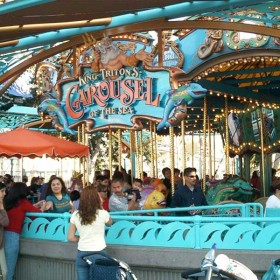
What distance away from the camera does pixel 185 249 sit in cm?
834

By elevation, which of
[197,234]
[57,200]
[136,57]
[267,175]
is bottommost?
[197,234]

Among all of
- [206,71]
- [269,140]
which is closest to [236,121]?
[269,140]

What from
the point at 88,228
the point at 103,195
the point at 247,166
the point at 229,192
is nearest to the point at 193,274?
the point at 88,228

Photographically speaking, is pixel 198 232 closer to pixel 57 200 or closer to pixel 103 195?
pixel 103 195

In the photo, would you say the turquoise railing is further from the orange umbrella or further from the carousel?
the orange umbrella

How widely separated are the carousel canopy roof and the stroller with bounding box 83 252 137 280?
15.6ft

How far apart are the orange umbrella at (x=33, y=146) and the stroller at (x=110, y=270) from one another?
6.78 m

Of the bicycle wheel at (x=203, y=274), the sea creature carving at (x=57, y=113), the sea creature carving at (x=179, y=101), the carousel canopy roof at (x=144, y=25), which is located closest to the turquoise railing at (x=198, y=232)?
the bicycle wheel at (x=203, y=274)

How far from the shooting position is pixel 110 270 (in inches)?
263

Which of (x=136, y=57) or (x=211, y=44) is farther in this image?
(x=211, y=44)

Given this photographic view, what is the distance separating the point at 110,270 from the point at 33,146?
23.5ft

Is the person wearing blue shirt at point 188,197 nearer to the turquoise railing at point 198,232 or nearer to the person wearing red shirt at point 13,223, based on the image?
the turquoise railing at point 198,232

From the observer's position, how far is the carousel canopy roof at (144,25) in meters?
11.7

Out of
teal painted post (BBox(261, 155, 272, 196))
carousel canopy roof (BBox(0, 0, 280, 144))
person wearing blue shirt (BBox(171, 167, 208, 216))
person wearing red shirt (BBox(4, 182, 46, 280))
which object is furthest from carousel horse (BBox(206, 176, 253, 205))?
person wearing red shirt (BBox(4, 182, 46, 280))
